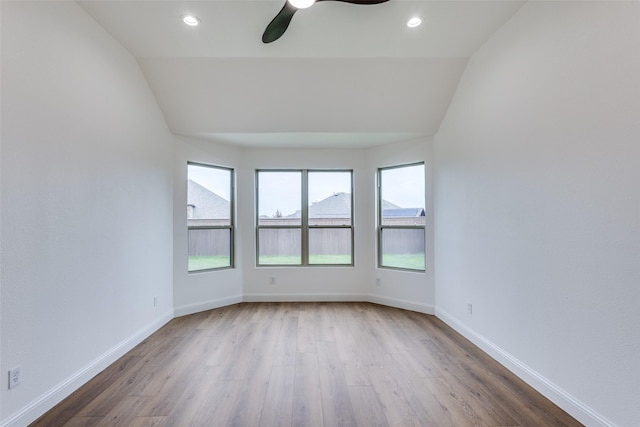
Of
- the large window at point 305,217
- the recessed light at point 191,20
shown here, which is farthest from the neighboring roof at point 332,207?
the recessed light at point 191,20

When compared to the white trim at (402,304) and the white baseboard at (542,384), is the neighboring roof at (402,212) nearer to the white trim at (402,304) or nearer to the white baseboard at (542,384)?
the white trim at (402,304)

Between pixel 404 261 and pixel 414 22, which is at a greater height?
pixel 414 22

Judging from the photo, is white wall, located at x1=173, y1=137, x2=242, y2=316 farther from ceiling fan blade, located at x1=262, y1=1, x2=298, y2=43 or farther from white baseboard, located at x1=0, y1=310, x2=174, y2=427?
ceiling fan blade, located at x1=262, y1=1, x2=298, y2=43

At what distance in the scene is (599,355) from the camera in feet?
5.64

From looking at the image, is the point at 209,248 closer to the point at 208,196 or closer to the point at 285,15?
the point at 208,196

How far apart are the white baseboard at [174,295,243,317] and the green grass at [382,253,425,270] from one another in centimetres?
239

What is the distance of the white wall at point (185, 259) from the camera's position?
151 inches

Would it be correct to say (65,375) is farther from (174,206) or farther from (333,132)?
(333,132)

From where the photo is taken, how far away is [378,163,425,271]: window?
13.7 ft

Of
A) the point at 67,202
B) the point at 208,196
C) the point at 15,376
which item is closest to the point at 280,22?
the point at 67,202

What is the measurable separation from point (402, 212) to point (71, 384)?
159 inches

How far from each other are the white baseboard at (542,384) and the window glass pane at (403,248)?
1192mm

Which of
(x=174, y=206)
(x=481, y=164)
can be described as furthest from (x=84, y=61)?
(x=481, y=164)

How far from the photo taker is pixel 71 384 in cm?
215
